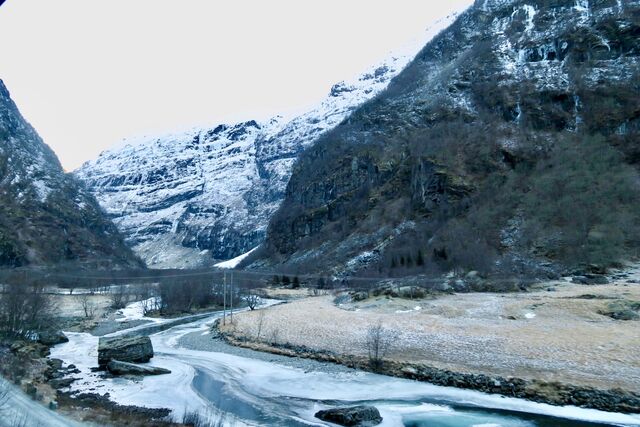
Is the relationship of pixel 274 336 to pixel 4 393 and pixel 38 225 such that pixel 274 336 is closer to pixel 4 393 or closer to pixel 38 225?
pixel 4 393

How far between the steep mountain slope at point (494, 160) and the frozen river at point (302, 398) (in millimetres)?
45732

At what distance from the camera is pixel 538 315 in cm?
3997

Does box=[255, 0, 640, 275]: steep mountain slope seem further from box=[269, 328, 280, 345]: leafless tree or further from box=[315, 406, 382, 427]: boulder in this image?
box=[315, 406, 382, 427]: boulder

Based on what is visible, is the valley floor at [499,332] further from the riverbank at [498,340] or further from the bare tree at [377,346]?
the bare tree at [377,346]

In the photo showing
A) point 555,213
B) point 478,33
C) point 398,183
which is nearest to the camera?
point 555,213

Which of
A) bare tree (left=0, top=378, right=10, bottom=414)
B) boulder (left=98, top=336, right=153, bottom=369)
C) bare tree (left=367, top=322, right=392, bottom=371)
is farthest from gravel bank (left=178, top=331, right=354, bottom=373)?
bare tree (left=0, top=378, right=10, bottom=414)

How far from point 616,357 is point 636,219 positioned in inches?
2236

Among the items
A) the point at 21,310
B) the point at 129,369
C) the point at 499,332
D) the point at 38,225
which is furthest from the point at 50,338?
the point at 38,225

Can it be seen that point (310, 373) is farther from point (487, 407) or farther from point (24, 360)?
point (24, 360)

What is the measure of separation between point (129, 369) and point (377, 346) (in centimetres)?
1659

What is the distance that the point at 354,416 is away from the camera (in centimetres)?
2142

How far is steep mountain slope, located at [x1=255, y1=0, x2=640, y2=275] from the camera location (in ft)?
262

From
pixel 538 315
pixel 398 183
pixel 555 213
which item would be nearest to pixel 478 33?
pixel 398 183

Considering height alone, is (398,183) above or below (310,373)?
above
